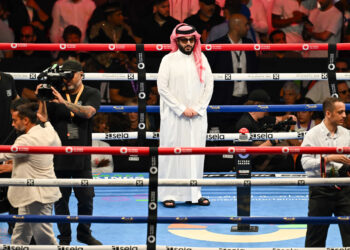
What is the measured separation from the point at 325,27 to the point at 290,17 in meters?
0.55

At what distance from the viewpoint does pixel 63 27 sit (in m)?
10.3

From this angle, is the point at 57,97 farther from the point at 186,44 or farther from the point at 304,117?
the point at 304,117

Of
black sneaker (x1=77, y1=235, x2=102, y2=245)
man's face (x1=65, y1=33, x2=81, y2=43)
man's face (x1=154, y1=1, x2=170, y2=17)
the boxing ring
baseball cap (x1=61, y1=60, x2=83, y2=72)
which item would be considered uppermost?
man's face (x1=154, y1=1, x2=170, y2=17)

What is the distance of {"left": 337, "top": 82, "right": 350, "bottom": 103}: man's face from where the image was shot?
31.2ft

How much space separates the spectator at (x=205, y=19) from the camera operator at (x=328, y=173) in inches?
181

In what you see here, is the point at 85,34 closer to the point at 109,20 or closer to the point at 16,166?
the point at 109,20

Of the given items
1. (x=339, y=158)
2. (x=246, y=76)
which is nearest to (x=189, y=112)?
(x=246, y=76)

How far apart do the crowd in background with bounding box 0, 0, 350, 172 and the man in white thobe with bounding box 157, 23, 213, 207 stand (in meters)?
1.39

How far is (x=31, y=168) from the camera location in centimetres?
547

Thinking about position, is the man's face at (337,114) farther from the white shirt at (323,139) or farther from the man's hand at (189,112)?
the man's hand at (189,112)

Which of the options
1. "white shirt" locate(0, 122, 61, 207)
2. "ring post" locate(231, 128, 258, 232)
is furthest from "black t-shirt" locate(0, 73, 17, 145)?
"ring post" locate(231, 128, 258, 232)

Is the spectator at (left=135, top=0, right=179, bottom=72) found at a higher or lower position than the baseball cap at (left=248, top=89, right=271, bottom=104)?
higher

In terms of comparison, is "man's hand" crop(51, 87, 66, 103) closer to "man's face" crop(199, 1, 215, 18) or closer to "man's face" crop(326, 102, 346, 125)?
"man's face" crop(326, 102, 346, 125)

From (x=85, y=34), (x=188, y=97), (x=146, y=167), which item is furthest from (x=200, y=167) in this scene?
(x=85, y=34)
